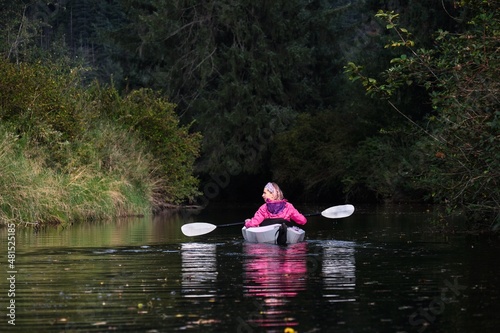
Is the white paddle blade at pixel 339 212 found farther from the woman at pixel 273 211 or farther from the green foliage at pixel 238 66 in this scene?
the green foliage at pixel 238 66

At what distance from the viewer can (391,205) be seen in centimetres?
4628

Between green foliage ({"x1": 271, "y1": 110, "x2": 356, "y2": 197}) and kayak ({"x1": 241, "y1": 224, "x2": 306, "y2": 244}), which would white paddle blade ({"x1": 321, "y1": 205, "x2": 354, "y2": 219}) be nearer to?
kayak ({"x1": 241, "y1": 224, "x2": 306, "y2": 244})

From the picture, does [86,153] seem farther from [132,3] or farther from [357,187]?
[132,3]

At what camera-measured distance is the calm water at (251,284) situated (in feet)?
38.3

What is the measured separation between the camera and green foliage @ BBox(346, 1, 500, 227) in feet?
68.9

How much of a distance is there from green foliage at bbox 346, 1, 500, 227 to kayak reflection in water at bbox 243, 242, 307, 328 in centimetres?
303

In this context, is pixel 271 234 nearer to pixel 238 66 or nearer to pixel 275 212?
pixel 275 212

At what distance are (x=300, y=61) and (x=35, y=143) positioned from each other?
2808 cm

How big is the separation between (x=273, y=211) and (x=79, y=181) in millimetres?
11156

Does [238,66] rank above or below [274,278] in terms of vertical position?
above

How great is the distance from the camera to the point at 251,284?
15.0 m

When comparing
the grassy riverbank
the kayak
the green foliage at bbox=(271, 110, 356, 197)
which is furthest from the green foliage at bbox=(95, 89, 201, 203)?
the kayak

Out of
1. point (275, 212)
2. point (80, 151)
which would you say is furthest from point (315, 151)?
point (275, 212)

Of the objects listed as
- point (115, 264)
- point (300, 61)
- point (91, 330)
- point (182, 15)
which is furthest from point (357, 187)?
point (91, 330)
